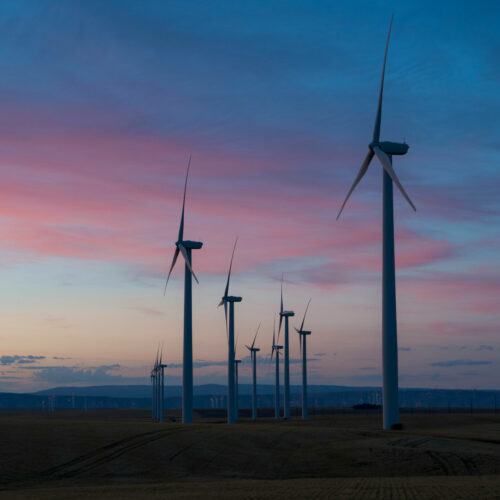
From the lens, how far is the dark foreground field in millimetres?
38094

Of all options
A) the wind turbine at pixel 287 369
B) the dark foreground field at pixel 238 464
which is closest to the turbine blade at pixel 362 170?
the dark foreground field at pixel 238 464

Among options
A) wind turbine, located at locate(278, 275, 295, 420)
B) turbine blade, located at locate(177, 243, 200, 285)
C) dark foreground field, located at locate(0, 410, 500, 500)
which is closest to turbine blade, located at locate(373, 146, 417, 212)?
dark foreground field, located at locate(0, 410, 500, 500)

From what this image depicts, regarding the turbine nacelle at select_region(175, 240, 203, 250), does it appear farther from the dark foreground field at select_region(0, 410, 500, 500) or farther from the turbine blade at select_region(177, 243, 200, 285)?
the dark foreground field at select_region(0, 410, 500, 500)

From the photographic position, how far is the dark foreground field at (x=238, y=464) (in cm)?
3809

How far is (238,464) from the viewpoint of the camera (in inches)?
2105

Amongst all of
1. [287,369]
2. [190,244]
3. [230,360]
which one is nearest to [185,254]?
[190,244]

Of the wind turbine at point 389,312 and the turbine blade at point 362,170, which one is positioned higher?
the turbine blade at point 362,170

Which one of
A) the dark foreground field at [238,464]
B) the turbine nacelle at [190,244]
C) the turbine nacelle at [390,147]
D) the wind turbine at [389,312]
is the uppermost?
the turbine nacelle at [390,147]

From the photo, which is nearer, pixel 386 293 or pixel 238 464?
pixel 238 464

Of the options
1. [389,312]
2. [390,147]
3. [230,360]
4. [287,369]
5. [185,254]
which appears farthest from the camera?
[287,369]

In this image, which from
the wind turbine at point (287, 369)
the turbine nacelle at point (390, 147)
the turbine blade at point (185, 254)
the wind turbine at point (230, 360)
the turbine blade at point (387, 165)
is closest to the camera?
the turbine blade at point (387, 165)

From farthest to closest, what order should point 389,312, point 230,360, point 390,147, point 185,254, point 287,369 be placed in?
point 287,369 → point 230,360 → point 185,254 → point 390,147 → point 389,312

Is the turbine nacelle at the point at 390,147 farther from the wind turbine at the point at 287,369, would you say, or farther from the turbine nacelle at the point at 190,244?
the wind turbine at the point at 287,369

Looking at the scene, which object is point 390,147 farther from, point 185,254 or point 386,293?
point 185,254
